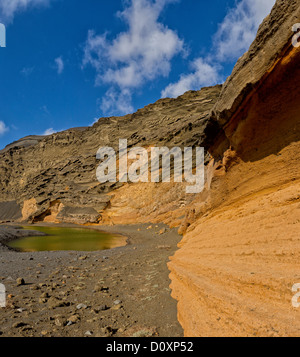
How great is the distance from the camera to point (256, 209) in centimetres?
558

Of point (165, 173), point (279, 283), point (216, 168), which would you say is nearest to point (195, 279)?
point (279, 283)

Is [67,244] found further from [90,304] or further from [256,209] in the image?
[256,209]

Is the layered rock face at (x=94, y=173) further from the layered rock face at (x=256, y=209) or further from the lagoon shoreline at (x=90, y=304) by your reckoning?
the lagoon shoreline at (x=90, y=304)

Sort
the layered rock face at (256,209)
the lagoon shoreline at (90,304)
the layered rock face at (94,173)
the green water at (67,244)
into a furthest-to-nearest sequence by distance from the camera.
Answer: the layered rock face at (94,173) < the green water at (67,244) < the lagoon shoreline at (90,304) < the layered rock face at (256,209)

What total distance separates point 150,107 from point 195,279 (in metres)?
48.8

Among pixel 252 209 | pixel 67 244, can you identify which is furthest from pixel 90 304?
pixel 67 244

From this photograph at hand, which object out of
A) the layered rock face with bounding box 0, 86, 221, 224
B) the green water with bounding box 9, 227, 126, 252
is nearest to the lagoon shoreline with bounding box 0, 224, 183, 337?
the green water with bounding box 9, 227, 126, 252

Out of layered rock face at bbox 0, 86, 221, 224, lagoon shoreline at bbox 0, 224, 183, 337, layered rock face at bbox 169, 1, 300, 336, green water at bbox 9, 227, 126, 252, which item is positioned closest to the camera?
layered rock face at bbox 169, 1, 300, 336

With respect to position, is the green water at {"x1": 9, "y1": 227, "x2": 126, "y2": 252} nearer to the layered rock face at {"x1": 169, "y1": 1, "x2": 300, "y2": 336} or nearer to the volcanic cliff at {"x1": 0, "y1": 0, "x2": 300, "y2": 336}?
the volcanic cliff at {"x1": 0, "y1": 0, "x2": 300, "y2": 336}

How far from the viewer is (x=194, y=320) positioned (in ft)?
11.3

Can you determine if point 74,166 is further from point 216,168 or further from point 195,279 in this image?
point 195,279

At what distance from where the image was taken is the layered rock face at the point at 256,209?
2971 mm

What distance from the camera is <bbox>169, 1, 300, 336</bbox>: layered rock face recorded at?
2.97m

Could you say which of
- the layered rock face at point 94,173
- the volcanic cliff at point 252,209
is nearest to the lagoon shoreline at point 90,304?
the volcanic cliff at point 252,209
